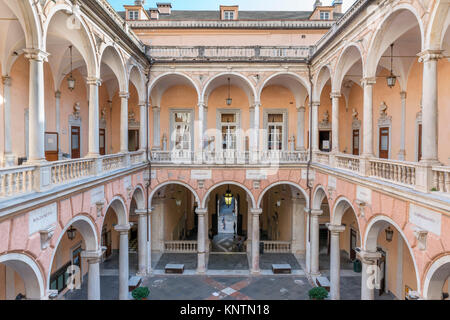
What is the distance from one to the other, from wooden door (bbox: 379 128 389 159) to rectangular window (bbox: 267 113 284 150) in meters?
5.65

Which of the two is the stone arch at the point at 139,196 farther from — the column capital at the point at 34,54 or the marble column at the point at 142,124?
the column capital at the point at 34,54

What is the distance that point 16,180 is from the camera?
6051 millimetres

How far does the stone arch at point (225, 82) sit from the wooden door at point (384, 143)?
20.5 feet

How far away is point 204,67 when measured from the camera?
15367 millimetres

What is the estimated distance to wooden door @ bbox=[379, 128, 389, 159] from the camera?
13.7 metres

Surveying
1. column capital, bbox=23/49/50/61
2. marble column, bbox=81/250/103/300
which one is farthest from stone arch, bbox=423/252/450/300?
column capital, bbox=23/49/50/61

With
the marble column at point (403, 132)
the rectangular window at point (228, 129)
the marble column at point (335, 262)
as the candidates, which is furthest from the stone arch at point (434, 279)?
the rectangular window at point (228, 129)

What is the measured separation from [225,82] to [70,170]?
1127 cm

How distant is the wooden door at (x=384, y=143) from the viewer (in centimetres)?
1371

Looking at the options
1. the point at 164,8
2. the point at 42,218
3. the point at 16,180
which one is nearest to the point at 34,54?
the point at 16,180
